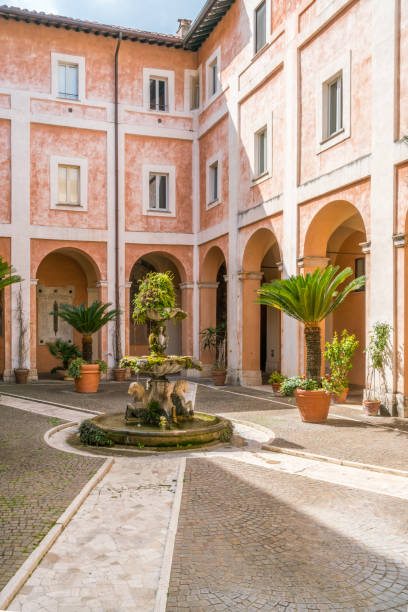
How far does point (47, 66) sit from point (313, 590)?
59.1 ft

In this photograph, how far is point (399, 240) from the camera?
9.82 meters

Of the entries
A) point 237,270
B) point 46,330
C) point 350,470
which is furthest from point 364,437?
point 46,330

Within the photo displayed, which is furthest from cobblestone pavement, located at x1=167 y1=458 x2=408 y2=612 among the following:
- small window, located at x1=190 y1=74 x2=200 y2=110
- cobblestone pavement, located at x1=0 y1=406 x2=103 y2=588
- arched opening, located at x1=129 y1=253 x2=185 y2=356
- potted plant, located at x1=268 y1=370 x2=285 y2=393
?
small window, located at x1=190 y1=74 x2=200 y2=110

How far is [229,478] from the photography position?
20.3 ft

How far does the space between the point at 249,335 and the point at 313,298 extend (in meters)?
5.92

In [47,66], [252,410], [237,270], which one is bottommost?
[252,410]

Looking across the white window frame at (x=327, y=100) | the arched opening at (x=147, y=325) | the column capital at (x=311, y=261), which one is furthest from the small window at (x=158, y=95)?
the column capital at (x=311, y=261)

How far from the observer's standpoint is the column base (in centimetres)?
1584

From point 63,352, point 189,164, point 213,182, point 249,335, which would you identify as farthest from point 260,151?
point 63,352

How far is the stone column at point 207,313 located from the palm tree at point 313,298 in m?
8.32

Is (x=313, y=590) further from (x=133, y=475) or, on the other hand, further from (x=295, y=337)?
(x=295, y=337)

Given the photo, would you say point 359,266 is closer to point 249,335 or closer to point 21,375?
point 249,335

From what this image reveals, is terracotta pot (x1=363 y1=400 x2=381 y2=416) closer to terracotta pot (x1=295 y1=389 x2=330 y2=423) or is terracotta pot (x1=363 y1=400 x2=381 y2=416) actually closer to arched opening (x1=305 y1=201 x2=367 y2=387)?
terracotta pot (x1=295 y1=389 x2=330 y2=423)

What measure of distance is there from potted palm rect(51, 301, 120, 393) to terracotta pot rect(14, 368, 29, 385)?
2566 millimetres
